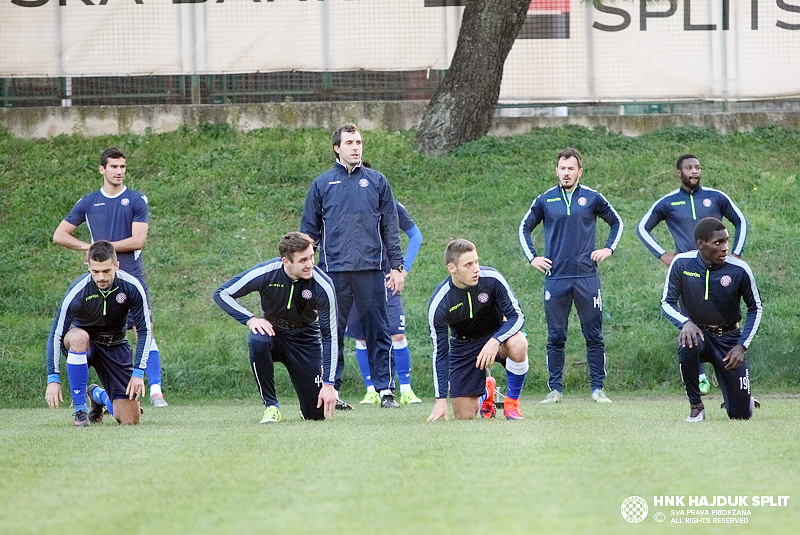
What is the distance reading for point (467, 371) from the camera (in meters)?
8.36

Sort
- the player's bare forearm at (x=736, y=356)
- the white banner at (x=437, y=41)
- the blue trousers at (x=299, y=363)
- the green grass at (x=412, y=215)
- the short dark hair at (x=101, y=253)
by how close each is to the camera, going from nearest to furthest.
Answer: the player's bare forearm at (x=736, y=356)
the short dark hair at (x=101, y=253)
the blue trousers at (x=299, y=363)
the green grass at (x=412, y=215)
the white banner at (x=437, y=41)

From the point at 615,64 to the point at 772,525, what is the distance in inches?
526

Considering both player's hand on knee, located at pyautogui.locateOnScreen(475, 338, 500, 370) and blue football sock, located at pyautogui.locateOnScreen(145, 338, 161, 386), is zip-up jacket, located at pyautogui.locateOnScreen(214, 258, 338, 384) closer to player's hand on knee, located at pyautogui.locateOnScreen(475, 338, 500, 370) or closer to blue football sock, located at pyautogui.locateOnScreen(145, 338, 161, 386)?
player's hand on knee, located at pyautogui.locateOnScreen(475, 338, 500, 370)

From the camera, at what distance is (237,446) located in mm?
6262

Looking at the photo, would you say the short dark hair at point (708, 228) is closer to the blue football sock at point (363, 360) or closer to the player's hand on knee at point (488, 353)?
the player's hand on knee at point (488, 353)

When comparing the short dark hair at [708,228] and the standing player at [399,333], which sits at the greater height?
the short dark hair at [708,228]

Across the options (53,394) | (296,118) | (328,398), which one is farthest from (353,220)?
(296,118)

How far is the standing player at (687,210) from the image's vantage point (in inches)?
420

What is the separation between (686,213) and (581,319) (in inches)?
58.6

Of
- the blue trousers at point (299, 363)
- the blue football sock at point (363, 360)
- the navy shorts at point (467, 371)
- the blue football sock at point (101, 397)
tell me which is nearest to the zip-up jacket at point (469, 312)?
the navy shorts at point (467, 371)

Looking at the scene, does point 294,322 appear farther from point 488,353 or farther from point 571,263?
point 571,263

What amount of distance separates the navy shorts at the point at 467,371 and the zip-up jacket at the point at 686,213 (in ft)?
9.94

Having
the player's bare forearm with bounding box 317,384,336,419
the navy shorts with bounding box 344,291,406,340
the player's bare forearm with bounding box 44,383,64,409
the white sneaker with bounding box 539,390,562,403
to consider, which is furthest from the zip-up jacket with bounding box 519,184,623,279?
the player's bare forearm with bounding box 44,383,64,409

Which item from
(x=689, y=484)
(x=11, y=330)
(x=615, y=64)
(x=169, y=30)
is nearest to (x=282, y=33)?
(x=169, y=30)
